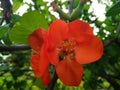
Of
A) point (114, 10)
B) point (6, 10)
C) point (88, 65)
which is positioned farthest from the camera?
point (88, 65)

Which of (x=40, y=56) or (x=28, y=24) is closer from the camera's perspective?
(x=40, y=56)

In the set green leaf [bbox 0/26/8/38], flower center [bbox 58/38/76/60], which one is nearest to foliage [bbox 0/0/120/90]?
green leaf [bbox 0/26/8/38]

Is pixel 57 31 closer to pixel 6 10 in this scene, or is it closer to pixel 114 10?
pixel 114 10

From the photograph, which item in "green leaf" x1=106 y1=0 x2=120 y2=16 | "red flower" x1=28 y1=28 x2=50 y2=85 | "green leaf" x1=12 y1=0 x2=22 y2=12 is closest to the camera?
"red flower" x1=28 y1=28 x2=50 y2=85

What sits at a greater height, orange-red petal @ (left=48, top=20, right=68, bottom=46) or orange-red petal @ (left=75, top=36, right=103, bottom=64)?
orange-red petal @ (left=48, top=20, right=68, bottom=46)

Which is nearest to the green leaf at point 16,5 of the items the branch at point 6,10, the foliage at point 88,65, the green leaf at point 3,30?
the foliage at point 88,65

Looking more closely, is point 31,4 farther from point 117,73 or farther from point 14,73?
point 117,73

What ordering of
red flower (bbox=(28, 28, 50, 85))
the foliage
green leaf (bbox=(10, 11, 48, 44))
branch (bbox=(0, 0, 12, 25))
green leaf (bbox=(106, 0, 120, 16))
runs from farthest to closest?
the foliage, branch (bbox=(0, 0, 12, 25)), green leaf (bbox=(106, 0, 120, 16)), green leaf (bbox=(10, 11, 48, 44)), red flower (bbox=(28, 28, 50, 85))

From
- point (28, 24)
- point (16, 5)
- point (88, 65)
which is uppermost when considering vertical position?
point (28, 24)

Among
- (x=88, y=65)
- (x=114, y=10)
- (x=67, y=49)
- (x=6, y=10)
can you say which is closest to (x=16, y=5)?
(x=6, y=10)

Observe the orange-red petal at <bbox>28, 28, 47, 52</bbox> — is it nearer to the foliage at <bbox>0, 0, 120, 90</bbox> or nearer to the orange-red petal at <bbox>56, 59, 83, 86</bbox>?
the orange-red petal at <bbox>56, 59, 83, 86</bbox>
